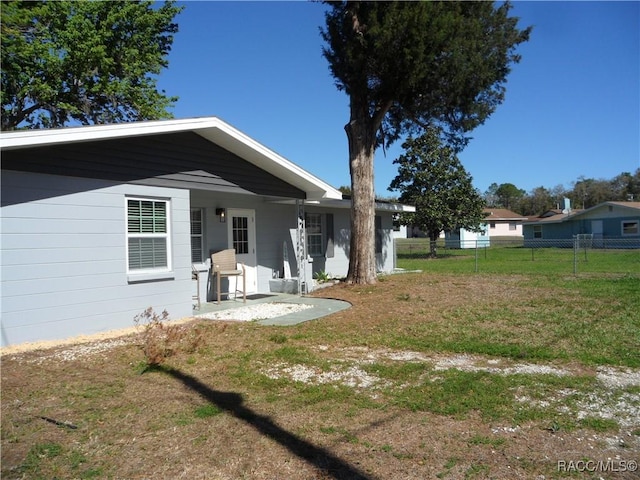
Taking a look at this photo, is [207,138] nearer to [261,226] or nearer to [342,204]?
[261,226]

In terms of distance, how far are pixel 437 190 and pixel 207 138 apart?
23020 millimetres

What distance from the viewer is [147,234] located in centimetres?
848

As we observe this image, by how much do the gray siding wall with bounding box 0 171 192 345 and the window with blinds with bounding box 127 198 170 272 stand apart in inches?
7.1

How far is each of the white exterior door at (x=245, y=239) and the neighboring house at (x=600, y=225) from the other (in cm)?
2458

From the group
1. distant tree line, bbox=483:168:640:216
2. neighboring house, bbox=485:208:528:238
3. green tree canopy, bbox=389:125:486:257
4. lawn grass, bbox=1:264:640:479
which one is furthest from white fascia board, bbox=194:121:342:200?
distant tree line, bbox=483:168:640:216

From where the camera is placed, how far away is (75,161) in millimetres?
7418

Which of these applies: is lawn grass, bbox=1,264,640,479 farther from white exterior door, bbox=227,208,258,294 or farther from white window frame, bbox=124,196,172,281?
white exterior door, bbox=227,208,258,294

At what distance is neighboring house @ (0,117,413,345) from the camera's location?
6758 millimetres

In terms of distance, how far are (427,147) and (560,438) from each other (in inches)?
1141

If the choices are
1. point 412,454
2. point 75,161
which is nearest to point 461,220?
point 75,161

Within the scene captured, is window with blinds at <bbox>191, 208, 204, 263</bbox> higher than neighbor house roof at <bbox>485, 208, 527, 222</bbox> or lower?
lower

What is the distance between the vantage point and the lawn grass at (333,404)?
3381 mm

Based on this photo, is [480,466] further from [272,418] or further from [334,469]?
[272,418]

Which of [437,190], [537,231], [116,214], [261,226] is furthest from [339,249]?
[537,231]
